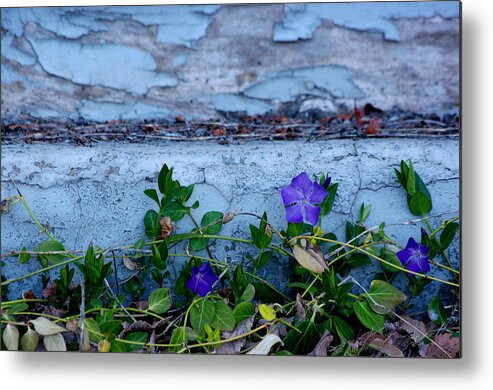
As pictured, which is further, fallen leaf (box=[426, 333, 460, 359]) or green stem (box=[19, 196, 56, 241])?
green stem (box=[19, 196, 56, 241])

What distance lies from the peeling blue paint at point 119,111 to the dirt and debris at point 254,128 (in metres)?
0.01

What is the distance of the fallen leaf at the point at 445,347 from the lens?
1.62 metres

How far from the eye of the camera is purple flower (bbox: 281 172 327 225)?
1.63 m

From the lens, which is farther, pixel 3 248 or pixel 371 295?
pixel 3 248

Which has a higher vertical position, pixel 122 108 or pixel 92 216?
pixel 122 108

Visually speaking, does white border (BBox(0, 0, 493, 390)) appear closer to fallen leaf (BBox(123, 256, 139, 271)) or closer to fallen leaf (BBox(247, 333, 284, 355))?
fallen leaf (BBox(247, 333, 284, 355))

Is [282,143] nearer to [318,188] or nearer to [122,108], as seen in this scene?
[318,188]

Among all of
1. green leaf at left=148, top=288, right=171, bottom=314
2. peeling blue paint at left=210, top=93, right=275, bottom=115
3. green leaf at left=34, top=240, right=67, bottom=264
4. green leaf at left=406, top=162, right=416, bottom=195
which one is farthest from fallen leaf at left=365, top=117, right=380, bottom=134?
green leaf at left=34, top=240, right=67, bottom=264

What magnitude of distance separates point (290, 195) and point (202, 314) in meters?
0.32

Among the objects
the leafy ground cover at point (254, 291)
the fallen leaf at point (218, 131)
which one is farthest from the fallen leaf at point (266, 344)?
the fallen leaf at point (218, 131)

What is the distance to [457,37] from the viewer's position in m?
1.62

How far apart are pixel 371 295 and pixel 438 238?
0.19m

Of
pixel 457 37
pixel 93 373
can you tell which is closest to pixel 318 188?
pixel 457 37

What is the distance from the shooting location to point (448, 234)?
1637mm
